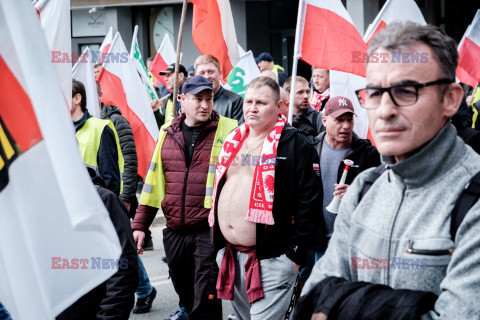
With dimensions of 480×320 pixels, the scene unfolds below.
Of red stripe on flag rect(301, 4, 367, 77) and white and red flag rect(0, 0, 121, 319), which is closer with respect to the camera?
white and red flag rect(0, 0, 121, 319)

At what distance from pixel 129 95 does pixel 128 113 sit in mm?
224

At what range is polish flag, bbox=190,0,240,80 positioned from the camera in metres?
Answer: 7.18

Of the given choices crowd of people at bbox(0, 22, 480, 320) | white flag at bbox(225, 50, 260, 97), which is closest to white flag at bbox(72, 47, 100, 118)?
crowd of people at bbox(0, 22, 480, 320)

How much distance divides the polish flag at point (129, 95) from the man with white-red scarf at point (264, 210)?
3563mm

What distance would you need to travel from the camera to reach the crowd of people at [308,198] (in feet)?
6.01

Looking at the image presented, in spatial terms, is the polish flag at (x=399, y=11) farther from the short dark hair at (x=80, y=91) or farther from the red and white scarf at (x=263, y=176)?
the short dark hair at (x=80, y=91)

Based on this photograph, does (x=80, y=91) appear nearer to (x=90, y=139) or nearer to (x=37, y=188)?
(x=90, y=139)

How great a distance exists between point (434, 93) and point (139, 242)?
12.1 ft

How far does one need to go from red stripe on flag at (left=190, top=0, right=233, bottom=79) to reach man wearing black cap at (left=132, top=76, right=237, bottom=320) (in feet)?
6.27

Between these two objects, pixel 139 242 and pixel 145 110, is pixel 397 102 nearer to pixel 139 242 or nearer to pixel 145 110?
pixel 139 242

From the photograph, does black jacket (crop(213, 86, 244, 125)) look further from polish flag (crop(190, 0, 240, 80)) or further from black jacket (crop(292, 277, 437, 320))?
black jacket (crop(292, 277, 437, 320))

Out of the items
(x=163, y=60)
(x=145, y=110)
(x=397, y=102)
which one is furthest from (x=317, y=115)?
(x=163, y=60)

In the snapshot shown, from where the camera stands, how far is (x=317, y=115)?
7.08 m

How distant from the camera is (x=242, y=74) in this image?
10.1 metres
